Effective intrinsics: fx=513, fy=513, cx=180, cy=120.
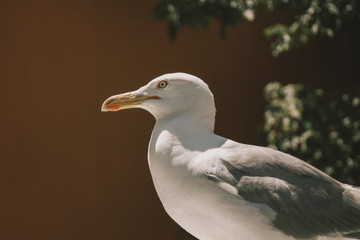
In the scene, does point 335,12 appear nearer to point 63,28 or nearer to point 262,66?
point 262,66

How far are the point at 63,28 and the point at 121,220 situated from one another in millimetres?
1475

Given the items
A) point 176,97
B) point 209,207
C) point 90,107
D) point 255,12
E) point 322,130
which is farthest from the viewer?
point 90,107

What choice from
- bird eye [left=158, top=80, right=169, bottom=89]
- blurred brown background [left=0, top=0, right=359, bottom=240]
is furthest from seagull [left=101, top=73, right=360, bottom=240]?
blurred brown background [left=0, top=0, right=359, bottom=240]

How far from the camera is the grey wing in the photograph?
1.25m

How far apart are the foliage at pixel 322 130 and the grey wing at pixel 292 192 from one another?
1501 millimetres

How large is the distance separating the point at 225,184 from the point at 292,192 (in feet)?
0.58

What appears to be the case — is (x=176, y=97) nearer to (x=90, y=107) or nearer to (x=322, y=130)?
(x=322, y=130)

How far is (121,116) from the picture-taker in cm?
385

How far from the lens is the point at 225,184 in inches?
49.2

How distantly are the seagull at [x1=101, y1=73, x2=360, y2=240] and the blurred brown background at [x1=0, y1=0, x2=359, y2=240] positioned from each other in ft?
7.58

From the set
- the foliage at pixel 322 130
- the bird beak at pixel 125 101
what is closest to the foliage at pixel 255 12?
the foliage at pixel 322 130

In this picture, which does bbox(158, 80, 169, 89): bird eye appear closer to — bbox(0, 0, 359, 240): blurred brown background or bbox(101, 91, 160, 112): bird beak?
bbox(101, 91, 160, 112): bird beak

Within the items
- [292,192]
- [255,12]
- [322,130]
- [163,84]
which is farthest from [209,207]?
[322,130]

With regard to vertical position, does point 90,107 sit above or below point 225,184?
below
